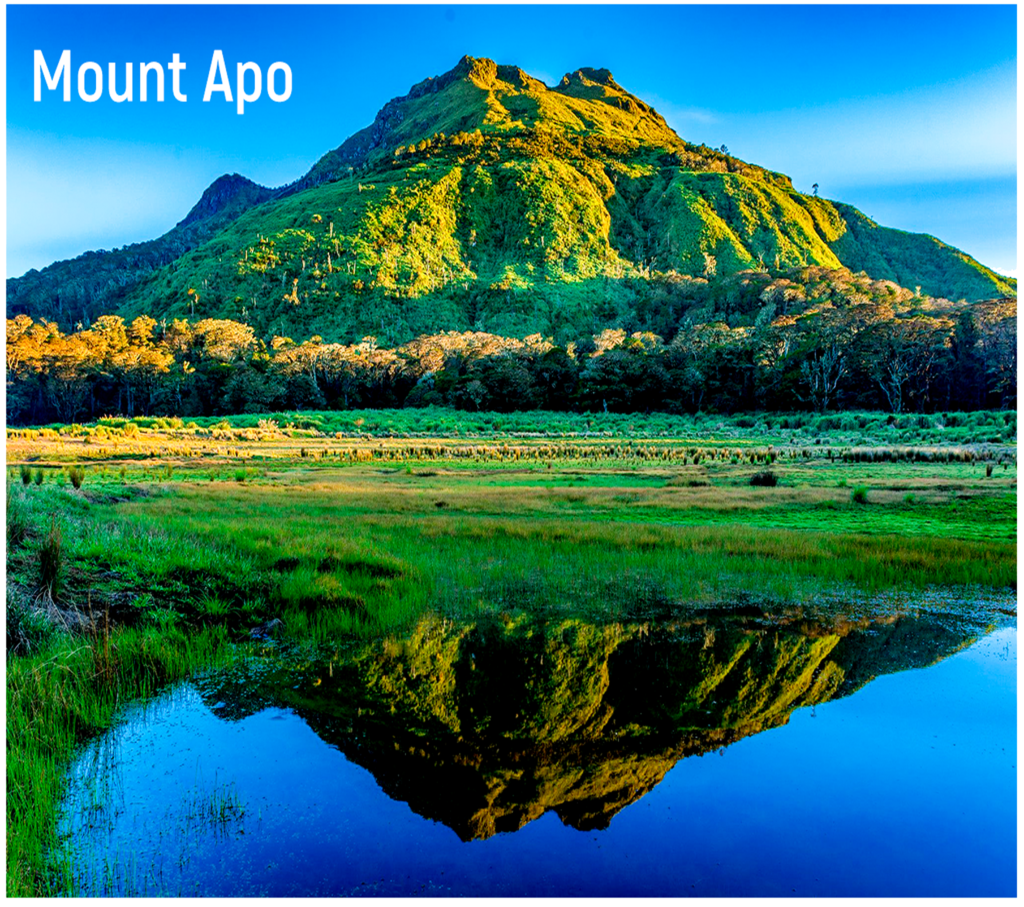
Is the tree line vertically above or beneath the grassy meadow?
above

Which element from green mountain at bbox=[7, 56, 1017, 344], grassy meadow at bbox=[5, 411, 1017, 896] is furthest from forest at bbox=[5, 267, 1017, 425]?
grassy meadow at bbox=[5, 411, 1017, 896]

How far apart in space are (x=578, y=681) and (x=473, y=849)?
3.40m

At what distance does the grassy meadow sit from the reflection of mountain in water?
1.16 m

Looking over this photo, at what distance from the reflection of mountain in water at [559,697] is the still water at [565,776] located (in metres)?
0.04

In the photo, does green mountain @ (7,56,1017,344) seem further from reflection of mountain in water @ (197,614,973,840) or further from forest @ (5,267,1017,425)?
reflection of mountain in water @ (197,614,973,840)

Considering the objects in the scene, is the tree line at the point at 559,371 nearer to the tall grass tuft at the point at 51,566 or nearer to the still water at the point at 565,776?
the still water at the point at 565,776

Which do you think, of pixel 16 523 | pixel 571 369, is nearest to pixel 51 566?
pixel 16 523

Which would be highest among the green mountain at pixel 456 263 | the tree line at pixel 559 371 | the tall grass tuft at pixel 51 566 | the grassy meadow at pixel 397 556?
the green mountain at pixel 456 263

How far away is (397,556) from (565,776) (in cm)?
886

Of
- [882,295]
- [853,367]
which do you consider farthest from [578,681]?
[882,295]

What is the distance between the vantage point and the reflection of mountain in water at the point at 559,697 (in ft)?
21.5

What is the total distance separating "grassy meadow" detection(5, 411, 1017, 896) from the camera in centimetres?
867

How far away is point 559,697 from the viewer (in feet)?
27.6

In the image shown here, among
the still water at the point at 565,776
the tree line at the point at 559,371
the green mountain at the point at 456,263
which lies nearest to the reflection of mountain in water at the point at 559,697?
the still water at the point at 565,776
